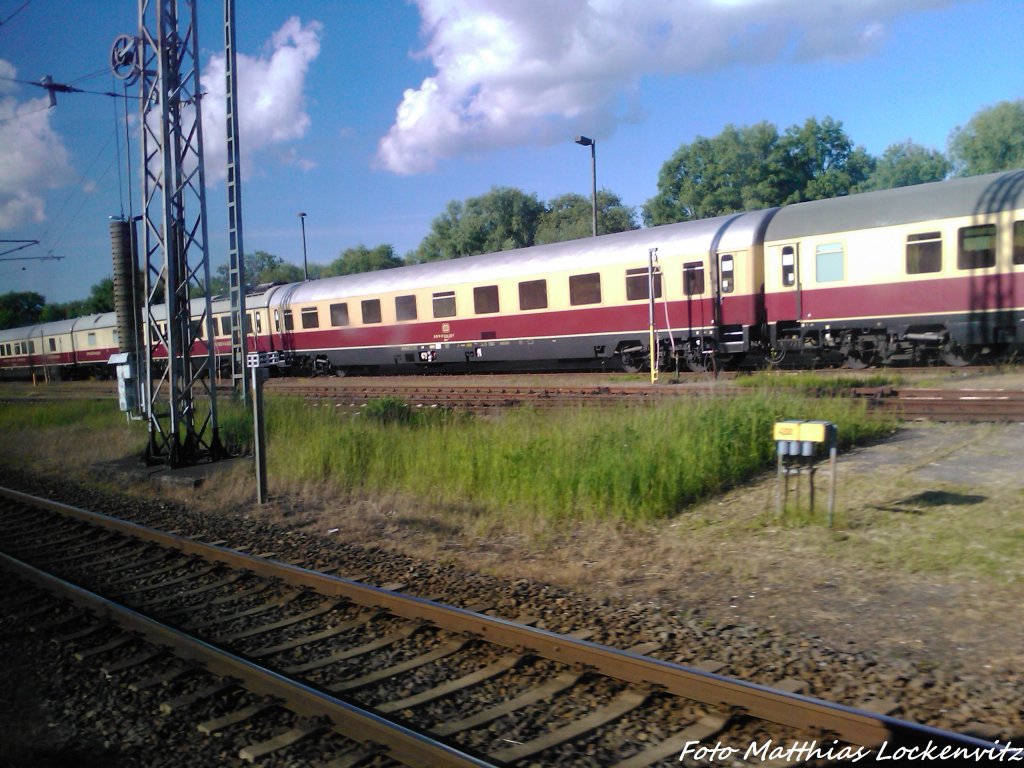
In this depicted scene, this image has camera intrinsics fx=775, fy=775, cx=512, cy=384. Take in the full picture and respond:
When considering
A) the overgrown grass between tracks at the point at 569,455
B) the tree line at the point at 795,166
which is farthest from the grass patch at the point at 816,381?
the tree line at the point at 795,166

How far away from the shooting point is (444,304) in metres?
22.9

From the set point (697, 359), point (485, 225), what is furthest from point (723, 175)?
point (697, 359)

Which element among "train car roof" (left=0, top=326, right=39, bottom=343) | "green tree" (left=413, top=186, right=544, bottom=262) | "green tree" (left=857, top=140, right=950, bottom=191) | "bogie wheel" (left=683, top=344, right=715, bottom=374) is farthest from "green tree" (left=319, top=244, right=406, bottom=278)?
"bogie wheel" (left=683, top=344, right=715, bottom=374)

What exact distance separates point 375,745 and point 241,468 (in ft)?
27.4

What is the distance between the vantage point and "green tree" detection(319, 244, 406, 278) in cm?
6738

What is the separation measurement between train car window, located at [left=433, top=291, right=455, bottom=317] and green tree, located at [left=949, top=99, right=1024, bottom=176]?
115 ft

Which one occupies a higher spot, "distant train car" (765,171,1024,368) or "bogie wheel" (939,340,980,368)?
"distant train car" (765,171,1024,368)

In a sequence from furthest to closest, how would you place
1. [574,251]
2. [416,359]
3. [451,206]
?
[451,206] → [416,359] → [574,251]

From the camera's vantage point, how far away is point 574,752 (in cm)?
367

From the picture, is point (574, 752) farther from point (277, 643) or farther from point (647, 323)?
point (647, 323)

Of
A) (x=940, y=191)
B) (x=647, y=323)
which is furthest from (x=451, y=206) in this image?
(x=940, y=191)

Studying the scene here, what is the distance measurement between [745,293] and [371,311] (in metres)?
12.5

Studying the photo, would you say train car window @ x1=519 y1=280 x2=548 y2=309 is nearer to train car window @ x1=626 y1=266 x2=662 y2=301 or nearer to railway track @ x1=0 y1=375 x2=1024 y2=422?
railway track @ x1=0 y1=375 x2=1024 y2=422

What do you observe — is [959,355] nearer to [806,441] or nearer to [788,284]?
[788,284]
